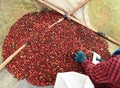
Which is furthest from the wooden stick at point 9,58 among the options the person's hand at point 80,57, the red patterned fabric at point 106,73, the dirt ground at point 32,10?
the red patterned fabric at point 106,73

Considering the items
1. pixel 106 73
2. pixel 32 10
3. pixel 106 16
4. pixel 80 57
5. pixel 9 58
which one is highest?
pixel 106 16

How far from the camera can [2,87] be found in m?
2.52

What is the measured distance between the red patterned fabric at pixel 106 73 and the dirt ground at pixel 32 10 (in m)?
0.67

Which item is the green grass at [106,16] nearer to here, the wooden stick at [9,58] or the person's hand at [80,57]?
the person's hand at [80,57]

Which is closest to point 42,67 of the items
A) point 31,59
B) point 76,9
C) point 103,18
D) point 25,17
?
point 31,59

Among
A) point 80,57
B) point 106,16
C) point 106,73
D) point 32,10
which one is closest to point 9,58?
point 80,57

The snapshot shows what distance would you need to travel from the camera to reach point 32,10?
10.8 feet

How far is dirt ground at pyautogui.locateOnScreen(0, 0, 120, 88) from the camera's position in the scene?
102 inches

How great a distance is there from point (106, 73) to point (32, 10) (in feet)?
5.18

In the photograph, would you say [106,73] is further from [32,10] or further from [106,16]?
[106,16]

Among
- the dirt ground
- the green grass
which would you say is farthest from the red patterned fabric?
the green grass

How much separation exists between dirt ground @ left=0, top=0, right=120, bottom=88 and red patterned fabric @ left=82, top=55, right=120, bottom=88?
2.21 feet

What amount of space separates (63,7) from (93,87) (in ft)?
4.83

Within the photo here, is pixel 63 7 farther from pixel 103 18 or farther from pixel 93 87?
pixel 93 87
